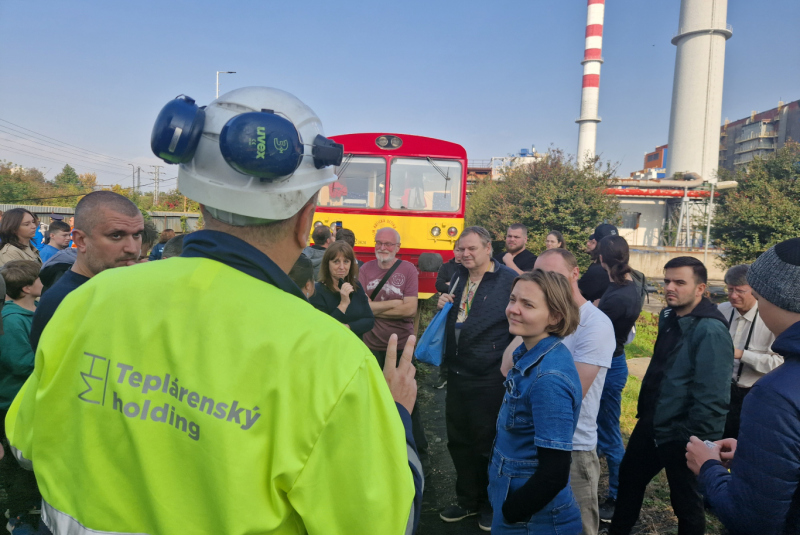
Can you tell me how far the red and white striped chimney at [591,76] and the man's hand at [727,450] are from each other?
149ft

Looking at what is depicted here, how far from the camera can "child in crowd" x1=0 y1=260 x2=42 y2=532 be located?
11.2 ft

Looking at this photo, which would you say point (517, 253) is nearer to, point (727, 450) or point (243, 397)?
point (727, 450)

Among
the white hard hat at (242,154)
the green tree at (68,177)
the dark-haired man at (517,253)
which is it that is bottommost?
the dark-haired man at (517,253)

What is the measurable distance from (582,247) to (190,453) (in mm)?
24179

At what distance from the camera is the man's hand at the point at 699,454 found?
2.11m

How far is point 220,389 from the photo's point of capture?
1032mm

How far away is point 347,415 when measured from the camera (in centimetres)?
101

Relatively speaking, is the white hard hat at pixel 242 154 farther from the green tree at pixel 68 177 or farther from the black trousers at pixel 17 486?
the green tree at pixel 68 177

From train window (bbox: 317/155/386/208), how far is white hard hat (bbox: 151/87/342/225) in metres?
8.17

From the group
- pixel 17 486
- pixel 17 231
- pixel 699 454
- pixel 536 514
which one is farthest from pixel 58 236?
pixel 699 454

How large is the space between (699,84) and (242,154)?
55.5m

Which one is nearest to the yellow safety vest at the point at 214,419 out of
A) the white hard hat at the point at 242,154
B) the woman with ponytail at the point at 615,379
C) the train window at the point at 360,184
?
the white hard hat at the point at 242,154

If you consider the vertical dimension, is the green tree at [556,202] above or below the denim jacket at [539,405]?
above

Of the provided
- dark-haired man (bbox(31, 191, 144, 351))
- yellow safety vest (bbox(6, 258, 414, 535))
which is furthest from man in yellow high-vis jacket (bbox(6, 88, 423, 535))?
dark-haired man (bbox(31, 191, 144, 351))
